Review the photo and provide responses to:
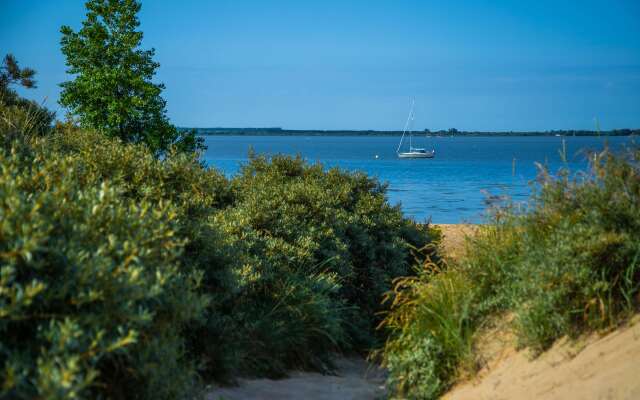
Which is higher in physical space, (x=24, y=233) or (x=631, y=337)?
A: (x=24, y=233)

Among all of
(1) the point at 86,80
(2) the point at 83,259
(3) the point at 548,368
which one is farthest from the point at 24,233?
(1) the point at 86,80

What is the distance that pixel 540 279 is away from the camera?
552cm

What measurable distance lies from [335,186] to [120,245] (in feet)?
26.8

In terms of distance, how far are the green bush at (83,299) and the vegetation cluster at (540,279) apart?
2711 mm

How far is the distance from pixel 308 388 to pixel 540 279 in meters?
2.70

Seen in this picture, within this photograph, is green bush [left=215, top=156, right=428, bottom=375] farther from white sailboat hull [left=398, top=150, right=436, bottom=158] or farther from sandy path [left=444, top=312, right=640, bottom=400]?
white sailboat hull [left=398, top=150, right=436, bottom=158]

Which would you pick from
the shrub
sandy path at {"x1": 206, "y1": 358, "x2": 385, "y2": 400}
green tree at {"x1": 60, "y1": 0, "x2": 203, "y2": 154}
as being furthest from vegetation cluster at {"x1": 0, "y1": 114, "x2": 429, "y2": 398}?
green tree at {"x1": 60, "y1": 0, "x2": 203, "y2": 154}

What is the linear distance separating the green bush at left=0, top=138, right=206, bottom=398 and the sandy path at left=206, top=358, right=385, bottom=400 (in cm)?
193

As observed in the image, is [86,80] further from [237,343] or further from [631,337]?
[631,337]

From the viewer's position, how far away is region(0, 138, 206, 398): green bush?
10.4 ft

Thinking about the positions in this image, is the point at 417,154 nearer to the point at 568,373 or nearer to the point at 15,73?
the point at 15,73

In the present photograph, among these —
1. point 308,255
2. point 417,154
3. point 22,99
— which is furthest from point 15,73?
point 417,154

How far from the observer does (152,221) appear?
4.17 m

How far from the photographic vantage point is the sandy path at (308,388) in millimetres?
6289
